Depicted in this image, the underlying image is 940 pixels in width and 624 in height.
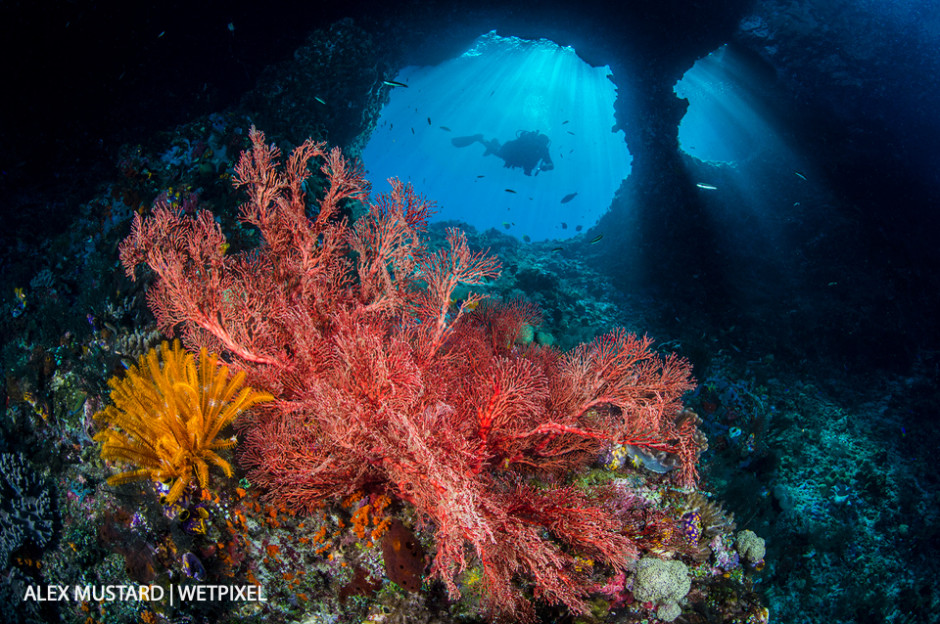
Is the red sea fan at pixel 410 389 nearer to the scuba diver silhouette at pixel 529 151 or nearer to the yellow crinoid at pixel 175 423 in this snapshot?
the yellow crinoid at pixel 175 423

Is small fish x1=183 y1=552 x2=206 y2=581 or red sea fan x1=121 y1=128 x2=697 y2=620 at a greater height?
red sea fan x1=121 y1=128 x2=697 y2=620

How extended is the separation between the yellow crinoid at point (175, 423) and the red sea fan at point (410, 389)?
9.9 inches

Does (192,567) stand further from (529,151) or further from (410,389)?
(529,151)

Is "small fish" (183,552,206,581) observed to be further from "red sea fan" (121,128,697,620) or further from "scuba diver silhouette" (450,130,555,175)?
"scuba diver silhouette" (450,130,555,175)

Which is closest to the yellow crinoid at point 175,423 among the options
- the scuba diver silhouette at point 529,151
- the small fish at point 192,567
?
the small fish at point 192,567

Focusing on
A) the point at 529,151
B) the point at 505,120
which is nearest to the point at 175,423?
the point at 529,151

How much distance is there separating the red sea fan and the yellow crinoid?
0.83ft

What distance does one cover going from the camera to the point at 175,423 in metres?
3.10

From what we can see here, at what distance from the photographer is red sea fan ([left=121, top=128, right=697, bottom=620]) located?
2566 mm

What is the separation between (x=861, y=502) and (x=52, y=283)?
17.7 metres

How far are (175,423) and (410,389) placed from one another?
2.18 m

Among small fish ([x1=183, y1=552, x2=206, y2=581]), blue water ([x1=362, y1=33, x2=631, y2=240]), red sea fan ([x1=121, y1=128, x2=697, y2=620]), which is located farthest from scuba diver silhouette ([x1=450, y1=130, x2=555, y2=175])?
small fish ([x1=183, y1=552, x2=206, y2=581])

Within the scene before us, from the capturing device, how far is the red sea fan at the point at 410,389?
2.57m

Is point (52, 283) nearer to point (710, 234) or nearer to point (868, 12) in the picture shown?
point (710, 234)
